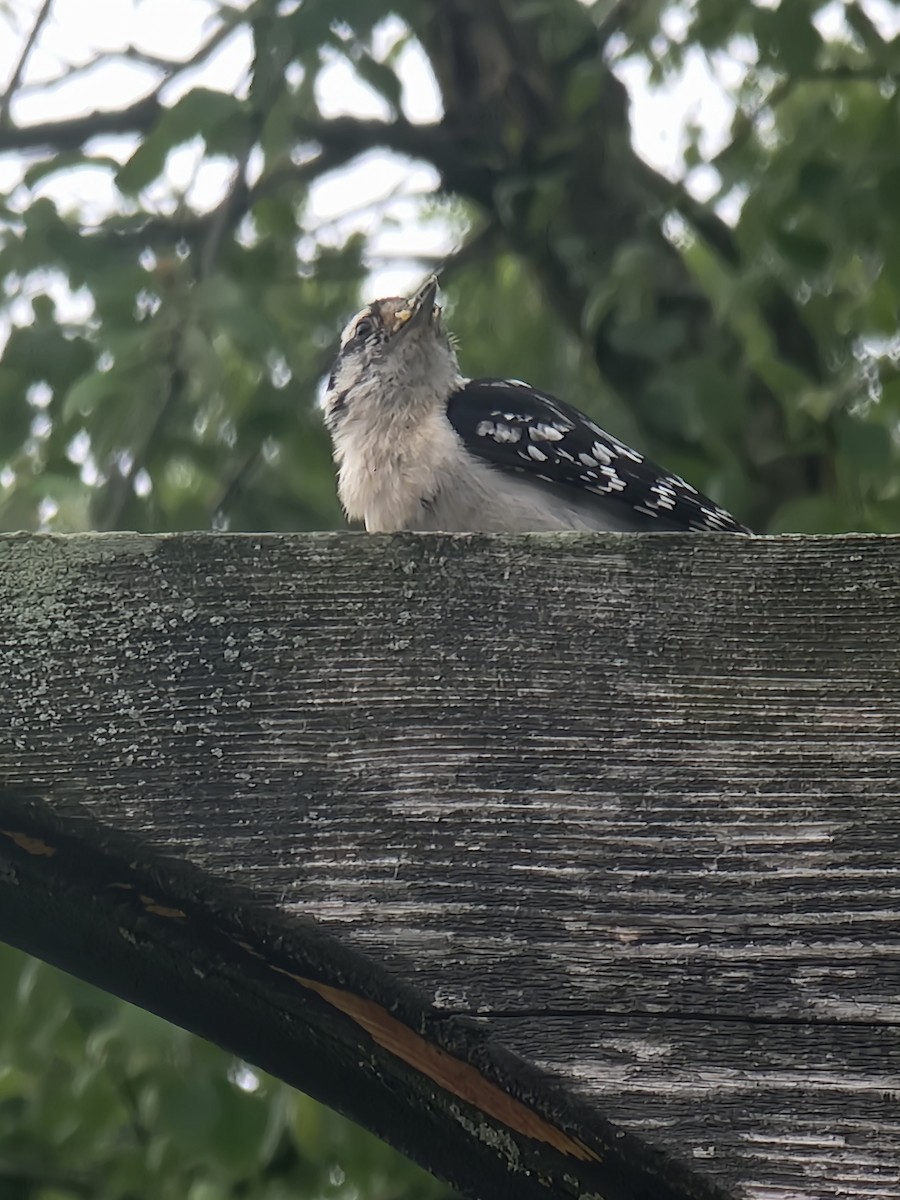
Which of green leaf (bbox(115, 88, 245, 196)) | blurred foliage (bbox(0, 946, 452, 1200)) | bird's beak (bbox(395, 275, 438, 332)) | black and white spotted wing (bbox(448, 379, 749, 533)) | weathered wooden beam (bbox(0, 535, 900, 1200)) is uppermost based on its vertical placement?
bird's beak (bbox(395, 275, 438, 332))

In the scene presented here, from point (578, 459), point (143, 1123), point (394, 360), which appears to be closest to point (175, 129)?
point (394, 360)

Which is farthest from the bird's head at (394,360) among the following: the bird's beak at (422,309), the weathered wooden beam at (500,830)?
the weathered wooden beam at (500,830)

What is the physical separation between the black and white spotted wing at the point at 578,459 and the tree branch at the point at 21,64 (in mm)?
1622

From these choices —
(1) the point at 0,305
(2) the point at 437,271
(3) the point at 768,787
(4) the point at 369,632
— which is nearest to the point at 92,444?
(1) the point at 0,305

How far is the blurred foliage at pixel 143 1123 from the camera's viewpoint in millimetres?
3176

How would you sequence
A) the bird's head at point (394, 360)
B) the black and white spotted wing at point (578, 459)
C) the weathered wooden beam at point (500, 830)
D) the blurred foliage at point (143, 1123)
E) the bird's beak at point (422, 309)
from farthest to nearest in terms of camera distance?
the bird's beak at point (422, 309) < the bird's head at point (394, 360) < the black and white spotted wing at point (578, 459) < the blurred foliage at point (143, 1123) < the weathered wooden beam at point (500, 830)

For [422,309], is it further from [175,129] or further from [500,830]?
[500,830]

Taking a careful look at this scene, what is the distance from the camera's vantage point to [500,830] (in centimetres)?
122

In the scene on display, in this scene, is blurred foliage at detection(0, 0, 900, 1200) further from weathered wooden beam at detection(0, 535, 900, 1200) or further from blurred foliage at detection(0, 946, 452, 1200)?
weathered wooden beam at detection(0, 535, 900, 1200)

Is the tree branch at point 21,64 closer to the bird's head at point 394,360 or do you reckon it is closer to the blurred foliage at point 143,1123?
the bird's head at point 394,360

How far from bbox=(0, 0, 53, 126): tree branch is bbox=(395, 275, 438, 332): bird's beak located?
1.29 meters

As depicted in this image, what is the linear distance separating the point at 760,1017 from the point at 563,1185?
0.68 feet

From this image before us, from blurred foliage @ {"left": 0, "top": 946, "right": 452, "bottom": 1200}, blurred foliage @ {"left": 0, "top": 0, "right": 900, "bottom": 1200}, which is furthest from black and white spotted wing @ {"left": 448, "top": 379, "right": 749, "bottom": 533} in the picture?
blurred foliage @ {"left": 0, "top": 946, "right": 452, "bottom": 1200}

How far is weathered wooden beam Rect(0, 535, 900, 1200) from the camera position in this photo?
1104 mm
